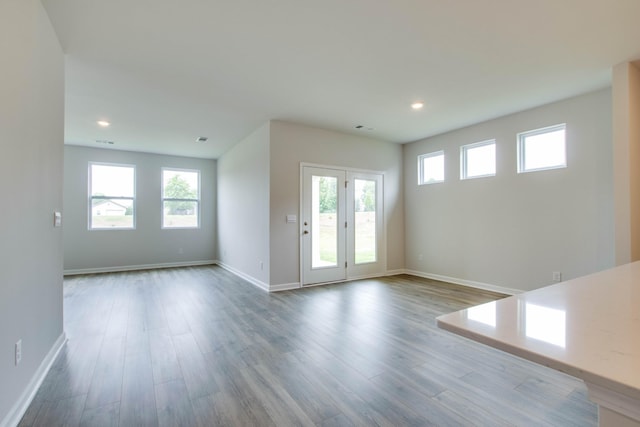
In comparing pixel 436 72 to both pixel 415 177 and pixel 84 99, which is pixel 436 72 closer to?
pixel 415 177

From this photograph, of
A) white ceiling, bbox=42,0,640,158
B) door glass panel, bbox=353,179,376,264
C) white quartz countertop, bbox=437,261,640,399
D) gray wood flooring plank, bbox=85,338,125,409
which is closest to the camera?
white quartz countertop, bbox=437,261,640,399

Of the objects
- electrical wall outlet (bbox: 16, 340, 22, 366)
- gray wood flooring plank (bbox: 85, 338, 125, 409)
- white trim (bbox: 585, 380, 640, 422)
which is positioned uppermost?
white trim (bbox: 585, 380, 640, 422)

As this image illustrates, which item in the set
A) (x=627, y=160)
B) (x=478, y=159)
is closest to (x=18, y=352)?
(x=627, y=160)

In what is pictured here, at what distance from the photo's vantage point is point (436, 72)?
326 cm

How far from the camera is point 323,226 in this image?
5.39 metres

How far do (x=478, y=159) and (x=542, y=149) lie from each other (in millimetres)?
934

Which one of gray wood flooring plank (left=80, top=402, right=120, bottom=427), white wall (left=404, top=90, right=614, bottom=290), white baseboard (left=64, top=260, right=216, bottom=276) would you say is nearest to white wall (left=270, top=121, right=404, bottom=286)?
white wall (left=404, top=90, right=614, bottom=290)

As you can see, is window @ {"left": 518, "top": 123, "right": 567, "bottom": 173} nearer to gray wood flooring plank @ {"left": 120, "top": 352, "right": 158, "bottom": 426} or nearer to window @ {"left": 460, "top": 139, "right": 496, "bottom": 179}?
window @ {"left": 460, "top": 139, "right": 496, "bottom": 179}

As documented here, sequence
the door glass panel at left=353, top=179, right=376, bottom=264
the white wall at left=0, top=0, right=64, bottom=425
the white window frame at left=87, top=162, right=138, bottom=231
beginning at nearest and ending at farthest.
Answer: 1. the white wall at left=0, top=0, right=64, bottom=425
2. the door glass panel at left=353, top=179, right=376, bottom=264
3. the white window frame at left=87, top=162, right=138, bottom=231

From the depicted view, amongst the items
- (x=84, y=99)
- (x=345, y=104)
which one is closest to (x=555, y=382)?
(x=345, y=104)

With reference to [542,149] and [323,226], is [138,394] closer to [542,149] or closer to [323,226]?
[323,226]

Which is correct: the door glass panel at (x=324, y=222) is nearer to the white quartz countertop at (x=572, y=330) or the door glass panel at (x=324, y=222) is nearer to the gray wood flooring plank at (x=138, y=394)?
the gray wood flooring plank at (x=138, y=394)

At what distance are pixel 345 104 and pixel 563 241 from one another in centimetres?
341

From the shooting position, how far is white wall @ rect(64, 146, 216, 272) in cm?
645
